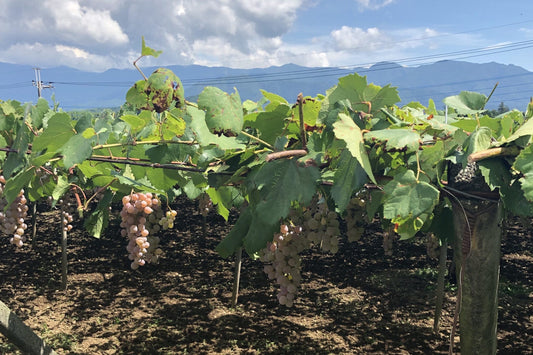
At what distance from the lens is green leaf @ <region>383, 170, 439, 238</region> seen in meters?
1.17

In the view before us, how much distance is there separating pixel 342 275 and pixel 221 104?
5.70 m

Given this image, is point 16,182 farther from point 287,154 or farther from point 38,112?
point 287,154

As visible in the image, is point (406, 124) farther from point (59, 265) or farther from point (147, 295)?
point (59, 265)

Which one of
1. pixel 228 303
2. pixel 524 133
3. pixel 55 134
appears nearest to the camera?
pixel 524 133

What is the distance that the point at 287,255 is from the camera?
9.04 ft

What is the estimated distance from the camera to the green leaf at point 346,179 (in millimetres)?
1216

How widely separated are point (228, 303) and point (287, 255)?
2951 millimetres

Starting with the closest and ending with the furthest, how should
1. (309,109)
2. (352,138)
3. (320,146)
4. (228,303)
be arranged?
(352,138)
(320,146)
(309,109)
(228,303)

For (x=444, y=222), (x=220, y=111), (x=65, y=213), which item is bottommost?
(x=65, y=213)

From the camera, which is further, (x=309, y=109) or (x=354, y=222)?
(x=354, y=222)

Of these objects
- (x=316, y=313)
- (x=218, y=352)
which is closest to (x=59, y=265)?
(x=218, y=352)

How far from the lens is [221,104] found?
1237mm

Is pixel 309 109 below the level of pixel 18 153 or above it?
above

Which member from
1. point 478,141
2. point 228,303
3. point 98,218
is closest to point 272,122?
point 478,141
